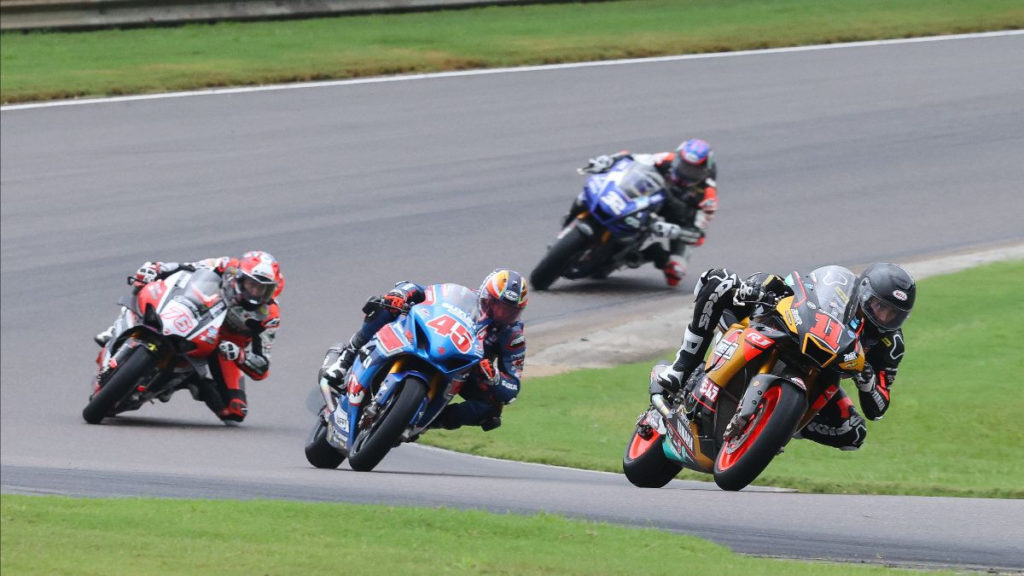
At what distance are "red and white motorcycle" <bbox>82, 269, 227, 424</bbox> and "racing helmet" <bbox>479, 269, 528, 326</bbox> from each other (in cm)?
887

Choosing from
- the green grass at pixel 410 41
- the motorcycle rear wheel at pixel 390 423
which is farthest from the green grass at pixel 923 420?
the green grass at pixel 410 41

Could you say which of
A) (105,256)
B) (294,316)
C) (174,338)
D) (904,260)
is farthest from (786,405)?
(105,256)

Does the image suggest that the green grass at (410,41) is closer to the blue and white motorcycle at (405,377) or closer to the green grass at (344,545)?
the green grass at (344,545)

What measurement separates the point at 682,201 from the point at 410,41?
17136 mm

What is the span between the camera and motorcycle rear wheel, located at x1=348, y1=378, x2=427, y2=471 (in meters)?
10.4

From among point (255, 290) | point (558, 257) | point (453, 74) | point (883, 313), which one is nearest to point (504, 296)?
point (883, 313)

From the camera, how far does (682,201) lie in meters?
20.1

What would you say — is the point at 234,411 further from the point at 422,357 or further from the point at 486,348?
the point at 486,348

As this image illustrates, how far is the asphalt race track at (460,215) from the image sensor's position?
44.1ft

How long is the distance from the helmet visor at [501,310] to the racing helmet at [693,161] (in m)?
8.67

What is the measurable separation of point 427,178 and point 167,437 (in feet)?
35.7

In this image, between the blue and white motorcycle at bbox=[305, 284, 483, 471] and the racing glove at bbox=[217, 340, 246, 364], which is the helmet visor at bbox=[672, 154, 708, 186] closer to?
the racing glove at bbox=[217, 340, 246, 364]

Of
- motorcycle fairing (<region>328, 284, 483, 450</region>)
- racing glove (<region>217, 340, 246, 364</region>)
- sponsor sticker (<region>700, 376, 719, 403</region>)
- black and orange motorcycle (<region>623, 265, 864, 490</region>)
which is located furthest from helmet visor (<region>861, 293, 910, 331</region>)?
racing glove (<region>217, 340, 246, 364</region>)

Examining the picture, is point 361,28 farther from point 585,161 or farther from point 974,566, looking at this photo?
point 974,566
